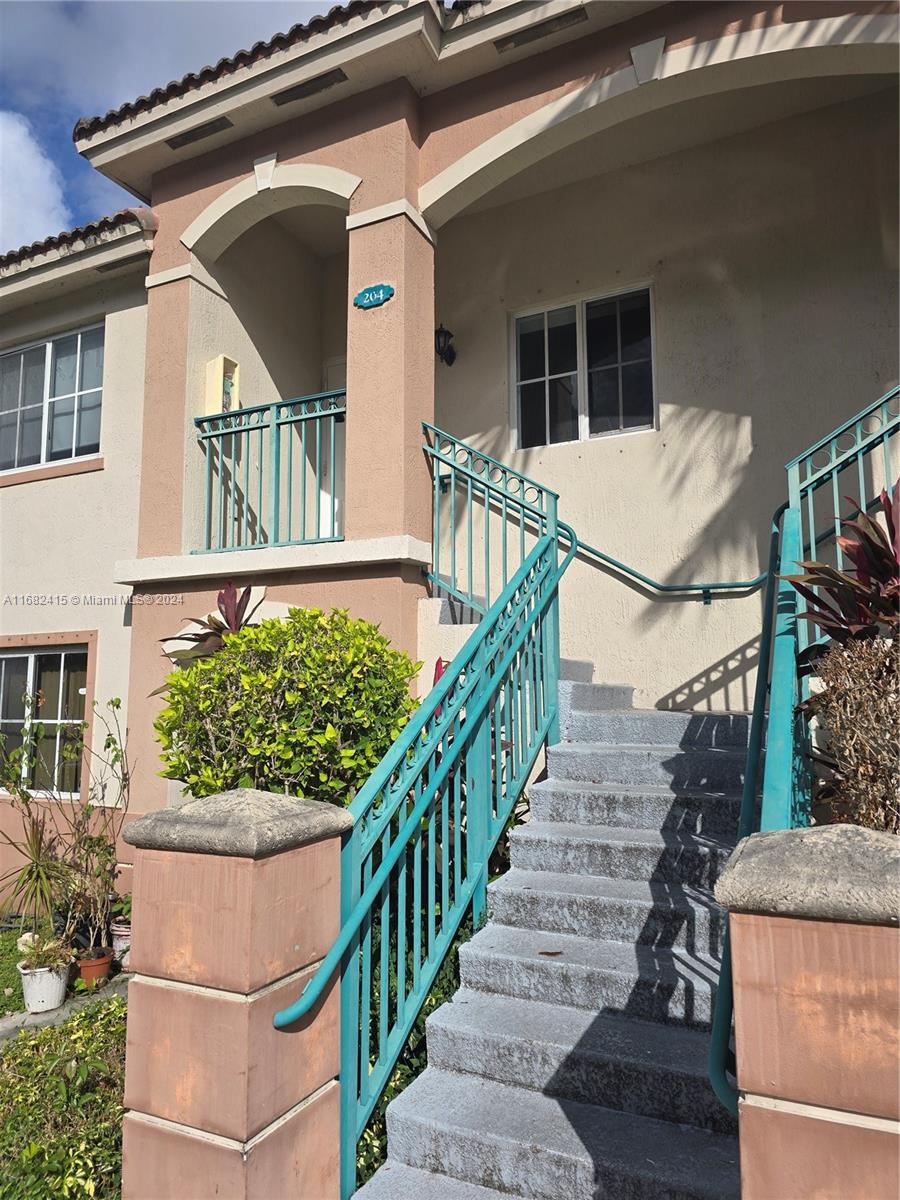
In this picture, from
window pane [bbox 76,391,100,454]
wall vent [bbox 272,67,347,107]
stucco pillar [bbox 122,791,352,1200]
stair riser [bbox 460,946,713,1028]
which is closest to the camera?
stucco pillar [bbox 122,791,352,1200]

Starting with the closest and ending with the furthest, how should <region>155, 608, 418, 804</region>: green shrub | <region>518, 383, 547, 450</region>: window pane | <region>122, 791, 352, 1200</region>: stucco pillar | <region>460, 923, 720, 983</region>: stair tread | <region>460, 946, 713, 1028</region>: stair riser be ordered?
<region>122, 791, 352, 1200</region>: stucco pillar
<region>460, 946, 713, 1028</region>: stair riser
<region>460, 923, 720, 983</region>: stair tread
<region>155, 608, 418, 804</region>: green shrub
<region>518, 383, 547, 450</region>: window pane

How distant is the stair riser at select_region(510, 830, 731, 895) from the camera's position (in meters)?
3.72

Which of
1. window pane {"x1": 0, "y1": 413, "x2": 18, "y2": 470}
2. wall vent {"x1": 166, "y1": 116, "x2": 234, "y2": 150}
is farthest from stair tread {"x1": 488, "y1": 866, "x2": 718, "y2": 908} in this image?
window pane {"x1": 0, "y1": 413, "x2": 18, "y2": 470}

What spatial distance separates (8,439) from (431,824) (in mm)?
7566

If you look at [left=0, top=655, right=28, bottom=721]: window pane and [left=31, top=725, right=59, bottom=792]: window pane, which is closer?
[left=31, top=725, right=59, bottom=792]: window pane

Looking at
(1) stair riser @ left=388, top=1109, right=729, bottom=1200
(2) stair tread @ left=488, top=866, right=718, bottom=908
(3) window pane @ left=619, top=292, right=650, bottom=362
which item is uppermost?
(3) window pane @ left=619, top=292, right=650, bottom=362

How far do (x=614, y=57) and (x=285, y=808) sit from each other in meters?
5.34

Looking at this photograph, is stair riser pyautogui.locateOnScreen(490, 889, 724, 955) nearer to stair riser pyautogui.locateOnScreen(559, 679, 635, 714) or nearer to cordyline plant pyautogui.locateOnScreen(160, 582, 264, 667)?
stair riser pyautogui.locateOnScreen(559, 679, 635, 714)

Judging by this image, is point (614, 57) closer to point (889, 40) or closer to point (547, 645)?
point (889, 40)

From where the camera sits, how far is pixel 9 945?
653cm

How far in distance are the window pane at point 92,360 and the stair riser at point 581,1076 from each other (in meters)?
7.19

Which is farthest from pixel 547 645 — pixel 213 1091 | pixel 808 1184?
pixel 808 1184

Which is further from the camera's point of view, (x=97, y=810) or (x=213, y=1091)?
(x=97, y=810)

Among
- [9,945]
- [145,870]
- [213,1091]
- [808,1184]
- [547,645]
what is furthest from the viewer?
[9,945]
